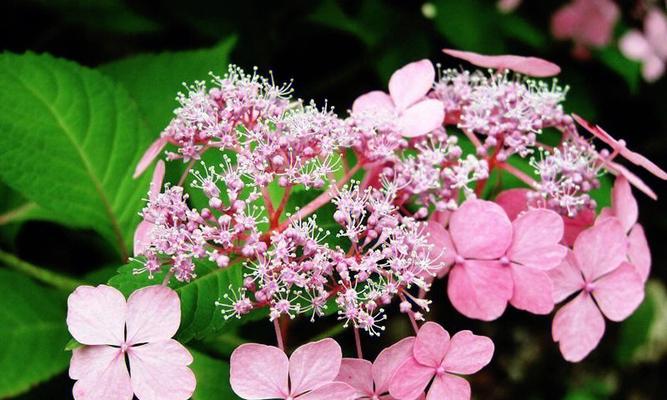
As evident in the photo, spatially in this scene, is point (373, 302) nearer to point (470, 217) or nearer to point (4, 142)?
point (470, 217)

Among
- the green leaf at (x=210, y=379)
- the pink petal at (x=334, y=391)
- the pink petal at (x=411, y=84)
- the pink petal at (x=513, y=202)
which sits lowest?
the green leaf at (x=210, y=379)

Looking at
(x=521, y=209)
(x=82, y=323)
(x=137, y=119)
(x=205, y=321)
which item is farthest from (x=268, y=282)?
(x=137, y=119)

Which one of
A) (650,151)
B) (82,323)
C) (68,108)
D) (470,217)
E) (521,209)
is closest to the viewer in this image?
(82,323)

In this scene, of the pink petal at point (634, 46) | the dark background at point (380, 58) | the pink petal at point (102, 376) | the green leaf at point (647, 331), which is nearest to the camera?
the pink petal at point (102, 376)

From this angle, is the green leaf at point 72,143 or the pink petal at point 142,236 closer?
the pink petal at point 142,236

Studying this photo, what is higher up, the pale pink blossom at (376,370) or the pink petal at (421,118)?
the pink petal at (421,118)

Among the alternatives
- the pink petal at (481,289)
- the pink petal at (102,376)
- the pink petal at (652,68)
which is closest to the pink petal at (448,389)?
the pink petal at (481,289)

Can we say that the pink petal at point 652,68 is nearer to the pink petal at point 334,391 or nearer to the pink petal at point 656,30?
the pink petal at point 656,30

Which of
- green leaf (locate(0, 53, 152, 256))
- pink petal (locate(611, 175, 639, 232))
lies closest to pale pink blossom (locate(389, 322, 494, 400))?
pink petal (locate(611, 175, 639, 232))
